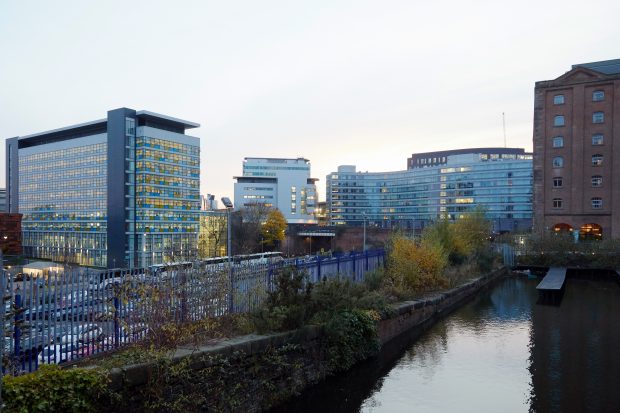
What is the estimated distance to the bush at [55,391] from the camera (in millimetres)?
5045

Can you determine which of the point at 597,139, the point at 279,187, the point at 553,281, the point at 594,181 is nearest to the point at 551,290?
the point at 553,281

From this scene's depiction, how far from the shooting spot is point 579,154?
180 feet

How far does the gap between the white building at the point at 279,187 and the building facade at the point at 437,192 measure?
38.5ft

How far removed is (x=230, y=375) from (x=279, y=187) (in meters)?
133

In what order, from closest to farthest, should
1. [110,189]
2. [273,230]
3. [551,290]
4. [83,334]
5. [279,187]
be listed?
[83,334] < [551,290] < [110,189] < [273,230] < [279,187]

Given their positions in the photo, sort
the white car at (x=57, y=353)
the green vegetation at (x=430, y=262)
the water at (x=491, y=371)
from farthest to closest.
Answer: the green vegetation at (x=430, y=262)
the water at (x=491, y=371)
the white car at (x=57, y=353)

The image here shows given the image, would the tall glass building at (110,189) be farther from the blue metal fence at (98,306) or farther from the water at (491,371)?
the blue metal fence at (98,306)

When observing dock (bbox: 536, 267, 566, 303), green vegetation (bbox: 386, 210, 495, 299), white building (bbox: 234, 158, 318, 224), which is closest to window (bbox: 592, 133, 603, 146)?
green vegetation (bbox: 386, 210, 495, 299)

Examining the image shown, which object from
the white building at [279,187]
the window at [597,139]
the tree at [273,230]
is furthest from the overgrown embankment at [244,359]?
the white building at [279,187]

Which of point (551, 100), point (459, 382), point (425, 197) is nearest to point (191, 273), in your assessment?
point (459, 382)

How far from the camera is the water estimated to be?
30.9 feet

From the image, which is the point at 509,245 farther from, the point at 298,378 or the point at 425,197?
the point at 425,197

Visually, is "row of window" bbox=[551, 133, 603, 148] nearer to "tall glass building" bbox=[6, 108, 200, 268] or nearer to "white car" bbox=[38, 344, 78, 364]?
"tall glass building" bbox=[6, 108, 200, 268]

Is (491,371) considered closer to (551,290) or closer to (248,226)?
(551,290)
